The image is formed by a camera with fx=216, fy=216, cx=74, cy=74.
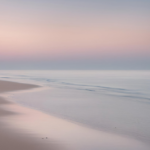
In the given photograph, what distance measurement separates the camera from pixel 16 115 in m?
9.55

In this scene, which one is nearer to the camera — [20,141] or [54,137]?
[20,141]

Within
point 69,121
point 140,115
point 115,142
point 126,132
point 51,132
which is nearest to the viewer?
point 115,142

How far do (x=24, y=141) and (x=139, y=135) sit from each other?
3.77m

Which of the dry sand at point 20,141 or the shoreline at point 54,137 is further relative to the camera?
the shoreline at point 54,137

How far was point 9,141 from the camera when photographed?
5953mm

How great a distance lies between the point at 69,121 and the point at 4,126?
8.76 ft

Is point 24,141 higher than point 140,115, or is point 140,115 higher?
point 140,115

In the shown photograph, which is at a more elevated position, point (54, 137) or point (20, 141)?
point (54, 137)

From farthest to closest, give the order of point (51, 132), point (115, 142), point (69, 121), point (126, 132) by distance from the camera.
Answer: point (69, 121) < point (126, 132) < point (51, 132) < point (115, 142)

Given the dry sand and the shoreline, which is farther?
the shoreline

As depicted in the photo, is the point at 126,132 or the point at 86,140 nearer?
the point at 86,140

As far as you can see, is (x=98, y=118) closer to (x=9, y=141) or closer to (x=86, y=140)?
(x=86, y=140)

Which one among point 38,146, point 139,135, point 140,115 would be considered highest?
point 140,115

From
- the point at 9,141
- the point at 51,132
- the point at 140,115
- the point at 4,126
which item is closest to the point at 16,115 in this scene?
the point at 4,126
